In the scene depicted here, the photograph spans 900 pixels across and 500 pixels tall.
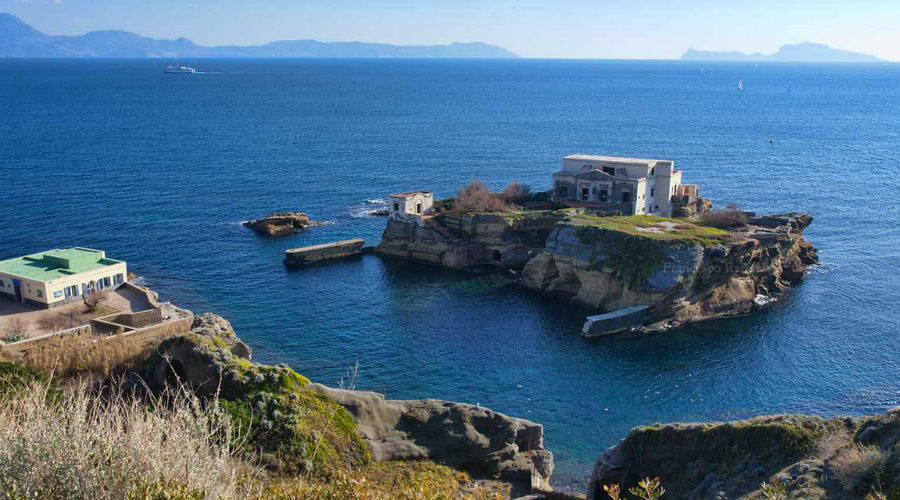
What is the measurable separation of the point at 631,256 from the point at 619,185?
22.9 m

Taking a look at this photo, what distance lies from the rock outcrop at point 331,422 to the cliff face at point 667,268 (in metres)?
33.7

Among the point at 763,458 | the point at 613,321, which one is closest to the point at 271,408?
the point at 763,458

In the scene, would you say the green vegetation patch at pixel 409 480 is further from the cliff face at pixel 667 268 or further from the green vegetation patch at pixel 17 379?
the cliff face at pixel 667 268

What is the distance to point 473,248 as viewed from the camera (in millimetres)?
83062

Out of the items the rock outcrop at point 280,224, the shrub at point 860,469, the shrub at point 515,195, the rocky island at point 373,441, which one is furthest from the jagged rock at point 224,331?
the shrub at point 515,195

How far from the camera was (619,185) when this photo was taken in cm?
8975

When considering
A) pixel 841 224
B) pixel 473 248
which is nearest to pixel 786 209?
pixel 841 224

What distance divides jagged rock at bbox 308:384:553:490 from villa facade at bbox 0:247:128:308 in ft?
116

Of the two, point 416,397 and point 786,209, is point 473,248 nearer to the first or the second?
point 416,397

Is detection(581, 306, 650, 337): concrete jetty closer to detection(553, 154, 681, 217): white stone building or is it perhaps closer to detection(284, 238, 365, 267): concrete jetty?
detection(553, 154, 681, 217): white stone building

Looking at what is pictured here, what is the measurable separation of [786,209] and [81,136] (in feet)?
439

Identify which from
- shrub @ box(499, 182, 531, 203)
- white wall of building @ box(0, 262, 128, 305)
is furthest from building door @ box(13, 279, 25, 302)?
shrub @ box(499, 182, 531, 203)

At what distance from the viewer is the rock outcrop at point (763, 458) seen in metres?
25.0

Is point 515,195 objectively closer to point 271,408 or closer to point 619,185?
point 619,185
